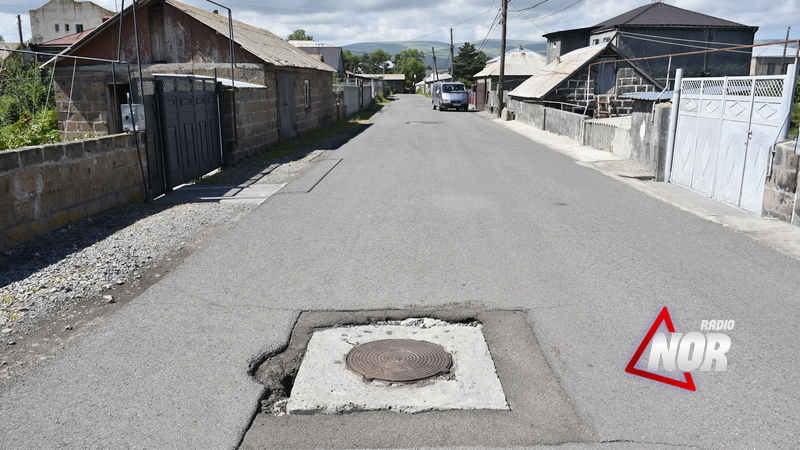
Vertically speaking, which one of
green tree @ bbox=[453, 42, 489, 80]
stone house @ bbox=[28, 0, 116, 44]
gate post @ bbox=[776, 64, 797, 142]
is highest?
stone house @ bbox=[28, 0, 116, 44]

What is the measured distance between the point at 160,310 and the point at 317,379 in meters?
2.12

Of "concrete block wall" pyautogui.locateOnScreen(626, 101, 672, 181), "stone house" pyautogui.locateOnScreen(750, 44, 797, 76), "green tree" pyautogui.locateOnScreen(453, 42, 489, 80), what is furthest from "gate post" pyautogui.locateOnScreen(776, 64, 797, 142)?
"green tree" pyautogui.locateOnScreen(453, 42, 489, 80)

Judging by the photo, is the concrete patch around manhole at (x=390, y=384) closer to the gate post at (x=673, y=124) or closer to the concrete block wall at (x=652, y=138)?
the gate post at (x=673, y=124)

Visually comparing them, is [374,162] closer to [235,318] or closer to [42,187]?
[42,187]

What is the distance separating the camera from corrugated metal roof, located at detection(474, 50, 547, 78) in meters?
54.2

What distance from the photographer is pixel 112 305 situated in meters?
5.86

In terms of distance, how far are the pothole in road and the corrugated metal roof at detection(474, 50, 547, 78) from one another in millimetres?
49468

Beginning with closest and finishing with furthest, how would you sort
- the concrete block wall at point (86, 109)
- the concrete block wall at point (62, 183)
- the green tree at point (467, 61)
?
1. the concrete block wall at point (62, 183)
2. the concrete block wall at point (86, 109)
3. the green tree at point (467, 61)

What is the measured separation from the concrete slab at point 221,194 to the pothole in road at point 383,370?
6251mm

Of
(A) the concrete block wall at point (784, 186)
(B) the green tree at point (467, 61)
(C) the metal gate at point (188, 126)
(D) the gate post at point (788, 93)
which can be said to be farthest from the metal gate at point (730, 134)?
(B) the green tree at point (467, 61)

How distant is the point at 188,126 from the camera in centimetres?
1309

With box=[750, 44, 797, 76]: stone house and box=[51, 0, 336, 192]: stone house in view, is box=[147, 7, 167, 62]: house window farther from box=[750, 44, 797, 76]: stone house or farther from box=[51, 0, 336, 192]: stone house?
box=[750, 44, 797, 76]: stone house

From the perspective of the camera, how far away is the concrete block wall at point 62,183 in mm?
7617

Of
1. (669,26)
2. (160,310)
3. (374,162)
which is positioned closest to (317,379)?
(160,310)
